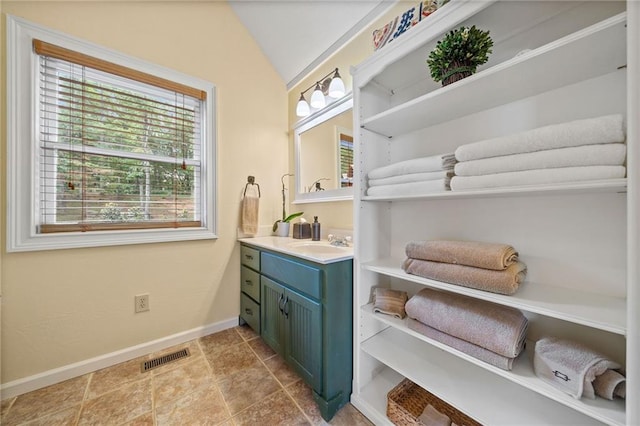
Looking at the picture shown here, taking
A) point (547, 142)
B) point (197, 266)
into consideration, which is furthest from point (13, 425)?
point (547, 142)

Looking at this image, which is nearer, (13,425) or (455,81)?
(455,81)

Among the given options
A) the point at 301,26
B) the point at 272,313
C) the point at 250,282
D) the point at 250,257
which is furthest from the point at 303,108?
the point at 272,313

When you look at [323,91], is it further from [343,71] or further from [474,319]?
[474,319]

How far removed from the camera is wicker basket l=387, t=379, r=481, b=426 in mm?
991

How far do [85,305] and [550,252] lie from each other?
8.16 feet

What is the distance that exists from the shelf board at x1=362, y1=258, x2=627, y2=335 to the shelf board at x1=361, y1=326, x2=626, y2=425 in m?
0.23

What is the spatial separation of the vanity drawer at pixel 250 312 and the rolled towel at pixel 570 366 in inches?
61.5

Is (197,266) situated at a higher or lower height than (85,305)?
higher

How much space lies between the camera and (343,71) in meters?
1.76

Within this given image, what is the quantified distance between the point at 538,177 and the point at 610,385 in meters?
0.61

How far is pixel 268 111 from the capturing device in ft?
7.34

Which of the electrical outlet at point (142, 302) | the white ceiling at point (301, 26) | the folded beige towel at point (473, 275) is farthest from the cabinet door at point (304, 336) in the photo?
the white ceiling at point (301, 26)

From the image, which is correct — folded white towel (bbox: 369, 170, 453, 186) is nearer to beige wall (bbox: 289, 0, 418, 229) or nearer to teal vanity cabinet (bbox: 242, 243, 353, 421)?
teal vanity cabinet (bbox: 242, 243, 353, 421)

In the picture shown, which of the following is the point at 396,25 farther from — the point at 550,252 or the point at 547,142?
the point at 550,252
